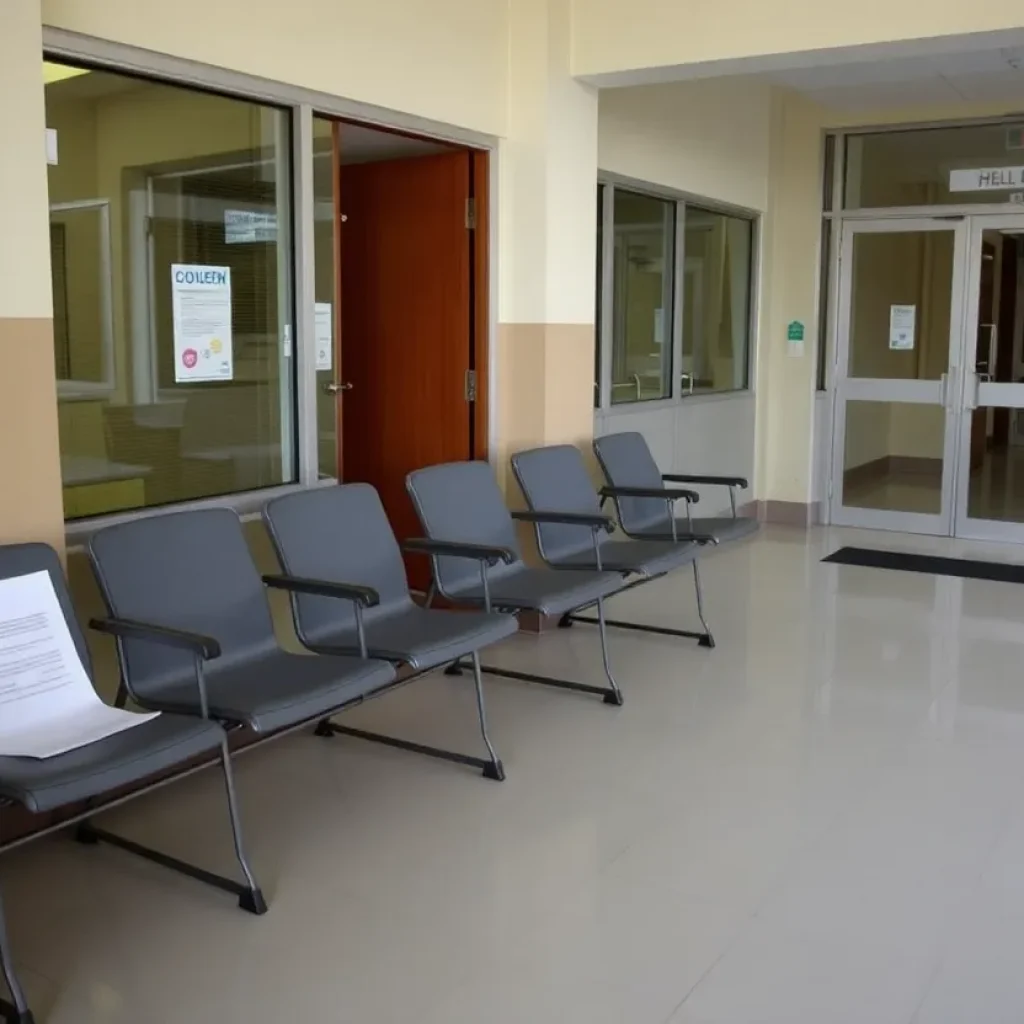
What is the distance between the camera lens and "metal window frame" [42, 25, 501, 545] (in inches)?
137

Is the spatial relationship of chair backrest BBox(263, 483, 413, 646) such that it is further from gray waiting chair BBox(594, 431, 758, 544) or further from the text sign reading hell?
the text sign reading hell

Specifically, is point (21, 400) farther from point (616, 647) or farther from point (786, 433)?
point (786, 433)

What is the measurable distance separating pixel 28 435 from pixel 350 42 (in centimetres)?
202

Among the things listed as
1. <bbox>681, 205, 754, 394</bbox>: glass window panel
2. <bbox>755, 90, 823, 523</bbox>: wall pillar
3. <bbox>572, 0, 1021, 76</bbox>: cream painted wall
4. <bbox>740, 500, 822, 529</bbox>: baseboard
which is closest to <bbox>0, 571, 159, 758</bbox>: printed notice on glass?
<bbox>572, 0, 1021, 76</bbox>: cream painted wall

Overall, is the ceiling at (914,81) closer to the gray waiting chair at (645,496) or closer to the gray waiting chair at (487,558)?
the gray waiting chair at (645,496)

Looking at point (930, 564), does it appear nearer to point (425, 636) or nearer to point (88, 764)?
point (425, 636)

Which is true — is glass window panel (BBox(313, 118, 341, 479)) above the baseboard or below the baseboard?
above

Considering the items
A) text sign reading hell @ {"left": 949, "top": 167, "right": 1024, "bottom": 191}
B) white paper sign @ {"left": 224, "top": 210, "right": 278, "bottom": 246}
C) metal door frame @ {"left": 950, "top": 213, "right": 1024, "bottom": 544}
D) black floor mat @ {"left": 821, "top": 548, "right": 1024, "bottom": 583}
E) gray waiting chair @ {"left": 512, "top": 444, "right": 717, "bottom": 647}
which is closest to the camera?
white paper sign @ {"left": 224, "top": 210, "right": 278, "bottom": 246}

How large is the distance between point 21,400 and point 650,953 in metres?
2.06

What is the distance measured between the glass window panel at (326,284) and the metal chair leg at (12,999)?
7.79 feet

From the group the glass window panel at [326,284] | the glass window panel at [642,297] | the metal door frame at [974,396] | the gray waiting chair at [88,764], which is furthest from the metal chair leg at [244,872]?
the metal door frame at [974,396]

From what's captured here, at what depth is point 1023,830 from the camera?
3.31 m

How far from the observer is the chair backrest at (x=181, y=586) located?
125 inches

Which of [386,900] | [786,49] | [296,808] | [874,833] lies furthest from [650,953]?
[786,49]
